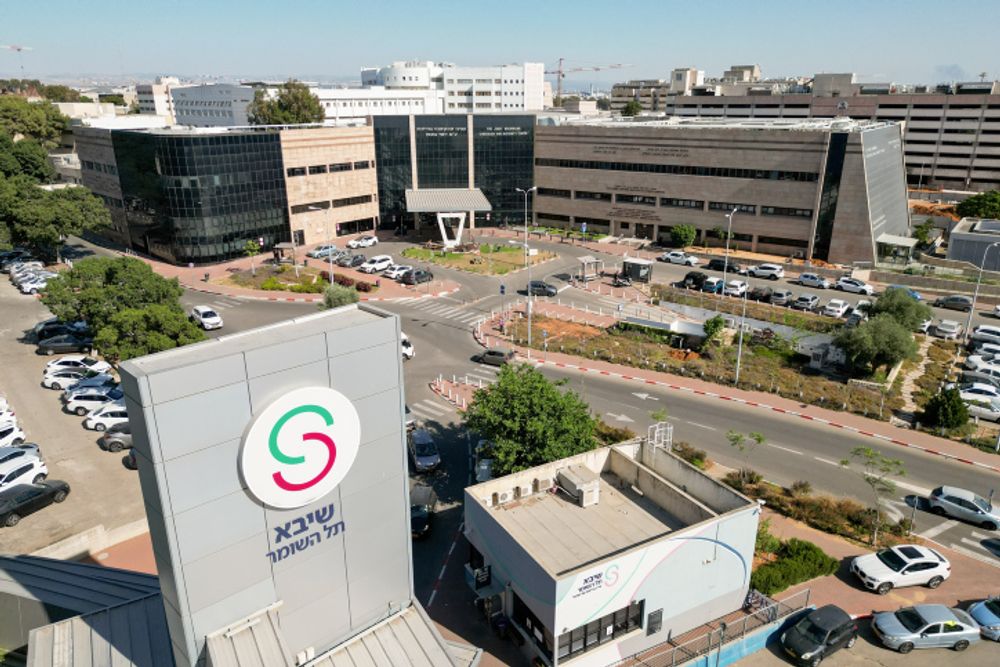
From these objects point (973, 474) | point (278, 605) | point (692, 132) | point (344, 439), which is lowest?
point (973, 474)

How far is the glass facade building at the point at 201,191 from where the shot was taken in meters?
71.8

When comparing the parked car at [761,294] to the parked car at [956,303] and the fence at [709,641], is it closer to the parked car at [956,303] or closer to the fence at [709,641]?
the parked car at [956,303]

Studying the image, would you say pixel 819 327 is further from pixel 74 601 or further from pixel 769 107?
pixel 769 107

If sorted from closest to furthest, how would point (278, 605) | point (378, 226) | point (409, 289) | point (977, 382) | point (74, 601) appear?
point (278, 605), point (74, 601), point (977, 382), point (409, 289), point (378, 226)

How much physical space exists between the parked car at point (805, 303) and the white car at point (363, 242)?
48.5 metres

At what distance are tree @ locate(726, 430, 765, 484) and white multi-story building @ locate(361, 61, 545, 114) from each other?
527 feet

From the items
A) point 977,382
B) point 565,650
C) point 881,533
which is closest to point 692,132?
point 977,382

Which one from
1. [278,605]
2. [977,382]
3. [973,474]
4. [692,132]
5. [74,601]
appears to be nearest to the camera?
[278,605]

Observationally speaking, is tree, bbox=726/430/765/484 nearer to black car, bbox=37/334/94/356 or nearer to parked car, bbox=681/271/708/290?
parked car, bbox=681/271/708/290

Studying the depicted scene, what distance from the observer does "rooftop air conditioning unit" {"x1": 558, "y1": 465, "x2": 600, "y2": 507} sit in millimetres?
27078

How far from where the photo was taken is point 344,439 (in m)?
15.8

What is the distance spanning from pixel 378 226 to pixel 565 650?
7614cm

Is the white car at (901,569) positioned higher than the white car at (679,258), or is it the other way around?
the white car at (679,258)

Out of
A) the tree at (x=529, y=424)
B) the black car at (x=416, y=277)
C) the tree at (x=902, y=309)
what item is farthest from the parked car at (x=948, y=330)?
the black car at (x=416, y=277)
